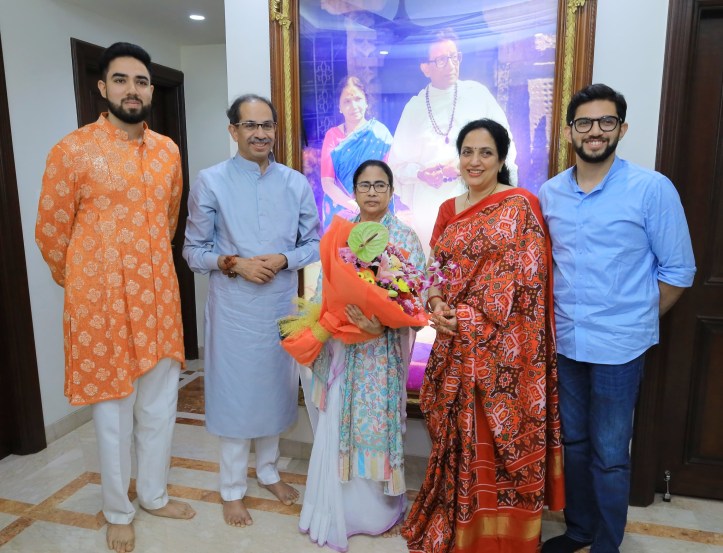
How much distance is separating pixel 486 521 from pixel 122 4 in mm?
3359

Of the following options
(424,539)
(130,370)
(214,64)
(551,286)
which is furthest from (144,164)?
(214,64)

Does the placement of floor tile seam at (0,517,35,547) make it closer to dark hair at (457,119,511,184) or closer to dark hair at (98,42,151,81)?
dark hair at (98,42,151,81)

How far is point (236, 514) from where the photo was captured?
7.55 ft

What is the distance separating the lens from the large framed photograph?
2.33 metres

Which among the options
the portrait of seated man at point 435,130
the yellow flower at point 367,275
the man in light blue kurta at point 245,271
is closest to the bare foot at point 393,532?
the man in light blue kurta at point 245,271

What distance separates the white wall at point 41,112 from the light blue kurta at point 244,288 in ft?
4.03

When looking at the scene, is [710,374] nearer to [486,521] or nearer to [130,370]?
[486,521]

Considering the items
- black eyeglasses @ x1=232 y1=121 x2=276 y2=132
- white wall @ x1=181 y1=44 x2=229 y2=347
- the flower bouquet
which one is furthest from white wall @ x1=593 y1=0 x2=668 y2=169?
white wall @ x1=181 y1=44 x2=229 y2=347

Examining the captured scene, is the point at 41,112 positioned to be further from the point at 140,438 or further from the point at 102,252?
the point at 140,438

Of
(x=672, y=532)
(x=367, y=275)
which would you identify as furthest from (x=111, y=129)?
(x=672, y=532)

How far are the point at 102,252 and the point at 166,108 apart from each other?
8.02 ft

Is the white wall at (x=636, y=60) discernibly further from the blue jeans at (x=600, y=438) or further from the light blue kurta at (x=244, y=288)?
the light blue kurta at (x=244, y=288)

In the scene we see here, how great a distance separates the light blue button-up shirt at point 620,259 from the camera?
71.2 inches

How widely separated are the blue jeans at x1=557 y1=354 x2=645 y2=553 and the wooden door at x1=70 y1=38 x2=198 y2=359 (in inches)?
122
